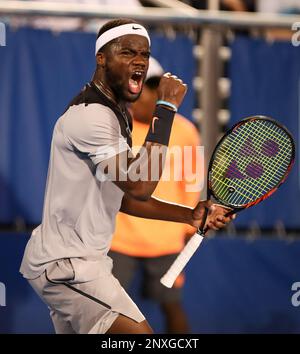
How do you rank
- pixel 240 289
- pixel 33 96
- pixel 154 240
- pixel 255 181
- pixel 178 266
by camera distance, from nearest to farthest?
pixel 178 266
pixel 255 181
pixel 154 240
pixel 33 96
pixel 240 289

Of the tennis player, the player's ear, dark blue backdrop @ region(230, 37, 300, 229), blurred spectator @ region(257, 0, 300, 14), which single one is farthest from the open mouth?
blurred spectator @ region(257, 0, 300, 14)

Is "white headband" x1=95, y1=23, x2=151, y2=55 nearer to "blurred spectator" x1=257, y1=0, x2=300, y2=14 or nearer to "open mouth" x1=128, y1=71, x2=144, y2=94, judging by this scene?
"open mouth" x1=128, y1=71, x2=144, y2=94

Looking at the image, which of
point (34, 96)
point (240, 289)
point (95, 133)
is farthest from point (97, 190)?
point (240, 289)

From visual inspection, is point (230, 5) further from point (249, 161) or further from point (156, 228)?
point (249, 161)

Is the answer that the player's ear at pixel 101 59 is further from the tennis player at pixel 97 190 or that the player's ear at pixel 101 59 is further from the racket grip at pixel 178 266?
the racket grip at pixel 178 266

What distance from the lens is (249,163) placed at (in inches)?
186

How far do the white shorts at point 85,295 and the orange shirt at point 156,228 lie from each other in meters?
1.54

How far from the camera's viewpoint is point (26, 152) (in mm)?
5676

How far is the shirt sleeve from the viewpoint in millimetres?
3820

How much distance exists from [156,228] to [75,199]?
1.66 metres

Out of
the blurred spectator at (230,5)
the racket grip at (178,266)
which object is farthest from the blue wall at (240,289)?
the racket grip at (178,266)

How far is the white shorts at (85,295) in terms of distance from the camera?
12.6ft

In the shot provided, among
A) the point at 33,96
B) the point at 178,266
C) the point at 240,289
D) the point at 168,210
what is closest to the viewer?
the point at 178,266

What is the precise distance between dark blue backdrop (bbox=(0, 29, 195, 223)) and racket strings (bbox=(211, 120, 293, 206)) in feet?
4.34
